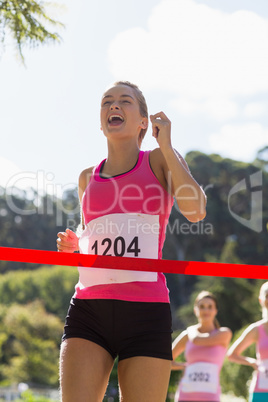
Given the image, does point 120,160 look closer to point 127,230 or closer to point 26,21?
point 127,230

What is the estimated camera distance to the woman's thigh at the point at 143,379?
2.20 metres

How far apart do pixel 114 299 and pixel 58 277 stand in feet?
140

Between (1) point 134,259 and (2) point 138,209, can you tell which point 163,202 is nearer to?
(2) point 138,209


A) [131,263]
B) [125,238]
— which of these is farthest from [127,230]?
[131,263]

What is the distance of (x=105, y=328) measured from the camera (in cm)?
233

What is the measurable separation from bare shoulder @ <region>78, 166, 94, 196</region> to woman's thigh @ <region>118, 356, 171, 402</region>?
85cm

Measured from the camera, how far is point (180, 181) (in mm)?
2375

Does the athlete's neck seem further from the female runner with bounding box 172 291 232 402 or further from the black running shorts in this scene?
the female runner with bounding box 172 291 232 402

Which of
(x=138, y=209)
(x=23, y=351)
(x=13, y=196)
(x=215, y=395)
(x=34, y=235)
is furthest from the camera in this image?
(x=13, y=196)

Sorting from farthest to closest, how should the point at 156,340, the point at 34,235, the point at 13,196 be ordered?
the point at 13,196 → the point at 34,235 → the point at 156,340

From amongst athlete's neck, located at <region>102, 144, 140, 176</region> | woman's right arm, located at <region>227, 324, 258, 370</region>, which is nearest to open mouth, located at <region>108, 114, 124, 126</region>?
athlete's neck, located at <region>102, 144, 140, 176</region>

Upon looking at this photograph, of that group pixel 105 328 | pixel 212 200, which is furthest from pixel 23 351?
pixel 105 328

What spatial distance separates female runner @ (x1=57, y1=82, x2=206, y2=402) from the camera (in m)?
2.24

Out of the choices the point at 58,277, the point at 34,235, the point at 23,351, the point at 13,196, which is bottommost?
the point at 23,351
